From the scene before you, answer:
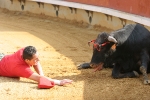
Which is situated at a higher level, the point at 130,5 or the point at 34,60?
the point at 130,5

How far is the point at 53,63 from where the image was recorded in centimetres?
698

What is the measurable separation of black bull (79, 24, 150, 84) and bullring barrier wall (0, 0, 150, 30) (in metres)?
1.70

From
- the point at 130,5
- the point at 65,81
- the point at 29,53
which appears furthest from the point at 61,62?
the point at 130,5

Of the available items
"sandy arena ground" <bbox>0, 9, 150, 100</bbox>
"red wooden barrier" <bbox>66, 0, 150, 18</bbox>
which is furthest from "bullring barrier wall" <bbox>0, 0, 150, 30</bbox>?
"sandy arena ground" <bbox>0, 9, 150, 100</bbox>

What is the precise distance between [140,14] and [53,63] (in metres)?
2.34

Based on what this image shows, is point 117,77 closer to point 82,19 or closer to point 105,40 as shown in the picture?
point 105,40

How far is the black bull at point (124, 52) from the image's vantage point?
589cm

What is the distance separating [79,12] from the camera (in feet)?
37.6

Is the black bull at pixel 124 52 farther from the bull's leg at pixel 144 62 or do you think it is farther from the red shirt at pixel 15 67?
the red shirt at pixel 15 67

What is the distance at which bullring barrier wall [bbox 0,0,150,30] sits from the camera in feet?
30.1

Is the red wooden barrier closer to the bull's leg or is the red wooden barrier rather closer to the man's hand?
the bull's leg

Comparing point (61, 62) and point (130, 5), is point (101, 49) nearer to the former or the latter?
point (61, 62)

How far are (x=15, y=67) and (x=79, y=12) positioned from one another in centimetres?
597

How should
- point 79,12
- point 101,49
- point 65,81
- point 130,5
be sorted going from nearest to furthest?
point 65,81, point 101,49, point 130,5, point 79,12
